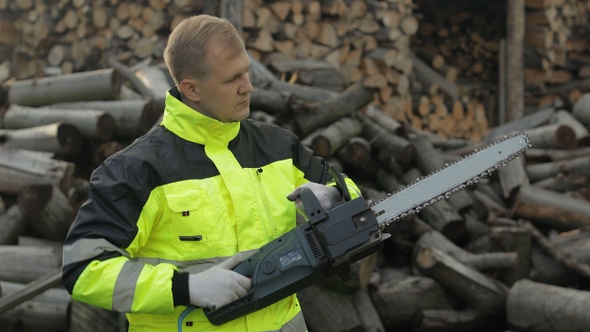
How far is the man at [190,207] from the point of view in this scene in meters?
1.96

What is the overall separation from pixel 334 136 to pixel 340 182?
132 inches

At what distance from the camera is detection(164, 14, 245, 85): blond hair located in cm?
212

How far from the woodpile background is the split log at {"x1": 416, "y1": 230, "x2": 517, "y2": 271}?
1 cm

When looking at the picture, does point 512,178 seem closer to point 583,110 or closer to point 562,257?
point 562,257

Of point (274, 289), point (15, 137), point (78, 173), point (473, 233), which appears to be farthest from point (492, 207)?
point (274, 289)

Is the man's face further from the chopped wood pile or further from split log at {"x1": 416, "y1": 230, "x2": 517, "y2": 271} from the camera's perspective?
split log at {"x1": 416, "y1": 230, "x2": 517, "y2": 271}

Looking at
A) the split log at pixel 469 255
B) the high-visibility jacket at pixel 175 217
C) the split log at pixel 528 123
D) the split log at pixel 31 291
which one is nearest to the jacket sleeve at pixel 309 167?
the high-visibility jacket at pixel 175 217

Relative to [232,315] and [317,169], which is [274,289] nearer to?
[232,315]

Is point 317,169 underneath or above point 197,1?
above

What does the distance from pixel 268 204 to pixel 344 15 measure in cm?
689

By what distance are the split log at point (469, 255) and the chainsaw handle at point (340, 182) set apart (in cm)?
250

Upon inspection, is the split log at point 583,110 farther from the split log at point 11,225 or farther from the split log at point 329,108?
the split log at point 11,225

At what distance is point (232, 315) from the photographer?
204 cm

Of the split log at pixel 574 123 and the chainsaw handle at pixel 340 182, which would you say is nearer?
the chainsaw handle at pixel 340 182
